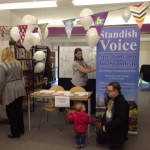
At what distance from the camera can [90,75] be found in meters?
4.94

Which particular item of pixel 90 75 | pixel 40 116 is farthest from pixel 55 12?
pixel 40 116

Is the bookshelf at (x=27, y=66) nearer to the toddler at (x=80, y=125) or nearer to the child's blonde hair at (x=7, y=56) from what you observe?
the child's blonde hair at (x=7, y=56)

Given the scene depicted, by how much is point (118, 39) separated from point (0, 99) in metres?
2.08

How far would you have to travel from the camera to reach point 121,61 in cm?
348

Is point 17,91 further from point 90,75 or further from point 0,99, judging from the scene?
point 90,75

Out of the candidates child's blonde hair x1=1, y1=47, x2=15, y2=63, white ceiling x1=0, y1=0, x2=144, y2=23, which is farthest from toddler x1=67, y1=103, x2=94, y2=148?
white ceiling x1=0, y1=0, x2=144, y2=23

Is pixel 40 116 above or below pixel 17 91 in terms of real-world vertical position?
below

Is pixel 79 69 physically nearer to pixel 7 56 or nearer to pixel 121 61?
pixel 121 61

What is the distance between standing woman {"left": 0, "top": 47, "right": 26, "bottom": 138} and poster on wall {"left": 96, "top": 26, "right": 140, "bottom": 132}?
130 cm

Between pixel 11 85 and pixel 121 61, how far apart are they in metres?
1.76

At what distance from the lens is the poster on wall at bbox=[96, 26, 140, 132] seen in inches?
135

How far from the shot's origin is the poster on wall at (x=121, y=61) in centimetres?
342

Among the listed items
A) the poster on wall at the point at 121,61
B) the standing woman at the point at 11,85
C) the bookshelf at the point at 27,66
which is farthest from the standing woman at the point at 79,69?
the bookshelf at the point at 27,66

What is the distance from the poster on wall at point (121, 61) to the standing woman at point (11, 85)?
130 centimetres
